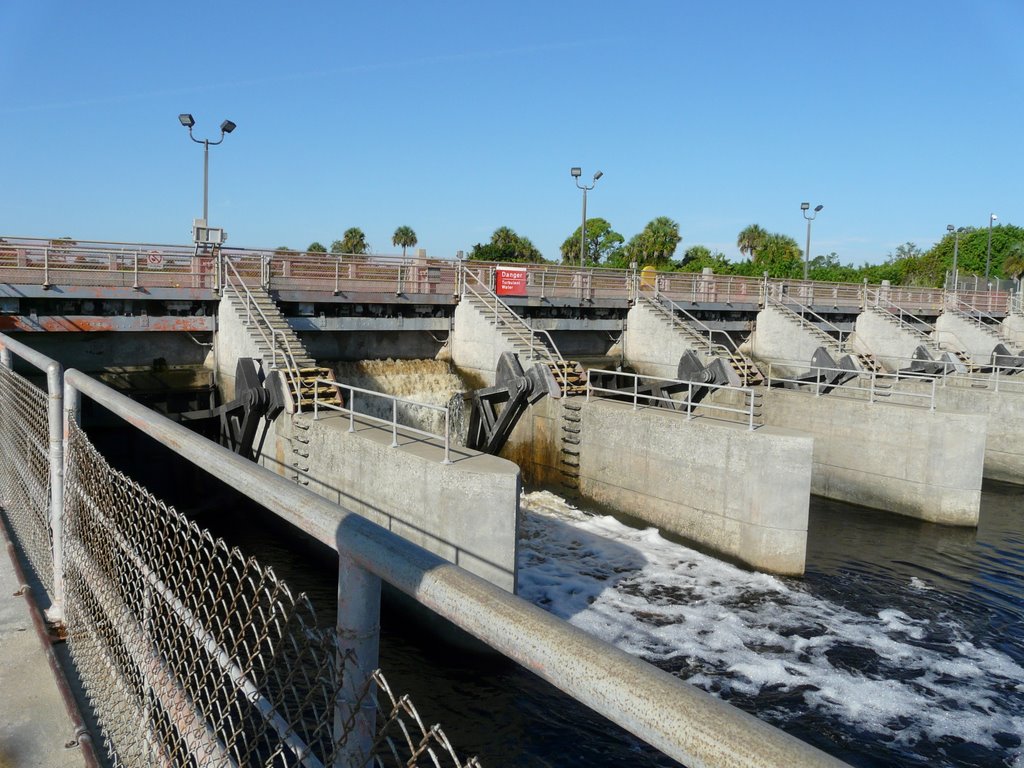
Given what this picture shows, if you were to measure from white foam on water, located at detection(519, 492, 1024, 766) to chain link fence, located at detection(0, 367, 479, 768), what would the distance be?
795 centimetres

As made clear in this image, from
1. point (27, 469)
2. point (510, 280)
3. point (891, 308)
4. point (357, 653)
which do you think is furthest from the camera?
point (891, 308)

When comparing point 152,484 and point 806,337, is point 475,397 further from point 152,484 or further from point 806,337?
point 806,337

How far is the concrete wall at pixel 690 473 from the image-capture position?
45.8 ft

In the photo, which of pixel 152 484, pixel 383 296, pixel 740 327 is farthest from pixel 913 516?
pixel 152 484

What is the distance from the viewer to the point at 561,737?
28.0ft

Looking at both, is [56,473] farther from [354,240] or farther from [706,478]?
[354,240]

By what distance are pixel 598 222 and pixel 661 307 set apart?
56.7m

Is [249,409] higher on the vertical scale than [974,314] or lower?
lower

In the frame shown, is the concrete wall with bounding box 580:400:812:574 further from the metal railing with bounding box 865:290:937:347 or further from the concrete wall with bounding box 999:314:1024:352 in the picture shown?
the concrete wall with bounding box 999:314:1024:352

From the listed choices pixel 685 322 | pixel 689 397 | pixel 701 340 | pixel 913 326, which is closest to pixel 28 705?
pixel 689 397

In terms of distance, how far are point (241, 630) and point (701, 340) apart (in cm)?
2124

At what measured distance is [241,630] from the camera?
2.10 m

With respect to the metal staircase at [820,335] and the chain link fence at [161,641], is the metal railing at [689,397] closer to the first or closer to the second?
the metal staircase at [820,335]

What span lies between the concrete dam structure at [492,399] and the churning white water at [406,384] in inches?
4.4
